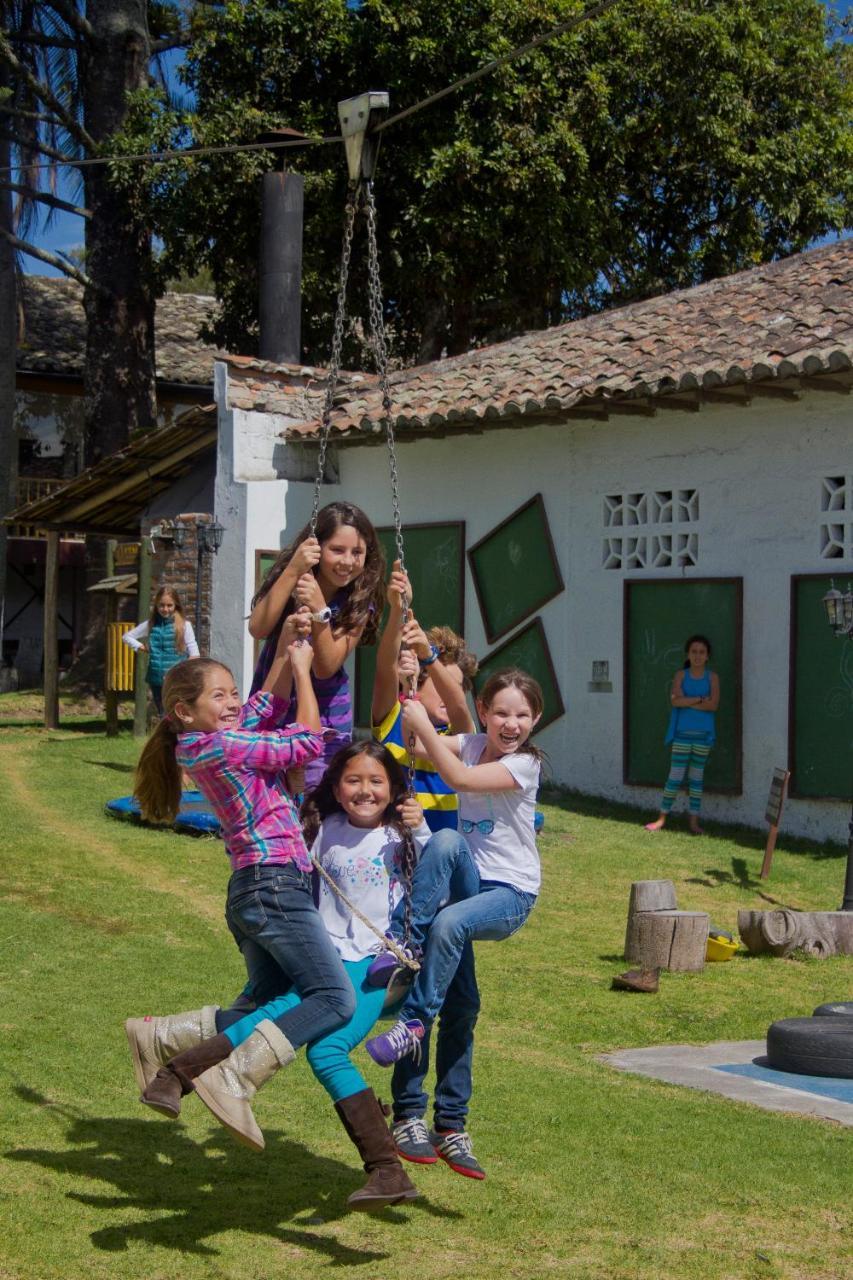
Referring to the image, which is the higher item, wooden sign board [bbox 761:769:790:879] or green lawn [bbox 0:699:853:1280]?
wooden sign board [bbox 761:769:790:879]

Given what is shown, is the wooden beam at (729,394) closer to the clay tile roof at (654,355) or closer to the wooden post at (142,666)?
the clay tile roof at (654,355)

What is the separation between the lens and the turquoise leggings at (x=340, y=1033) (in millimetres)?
4449

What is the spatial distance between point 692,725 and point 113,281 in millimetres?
13267

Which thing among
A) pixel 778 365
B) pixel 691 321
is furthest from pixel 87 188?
pixel 778 365

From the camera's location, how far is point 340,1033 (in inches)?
179

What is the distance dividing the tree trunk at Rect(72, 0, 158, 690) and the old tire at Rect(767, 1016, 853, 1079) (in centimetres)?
1742

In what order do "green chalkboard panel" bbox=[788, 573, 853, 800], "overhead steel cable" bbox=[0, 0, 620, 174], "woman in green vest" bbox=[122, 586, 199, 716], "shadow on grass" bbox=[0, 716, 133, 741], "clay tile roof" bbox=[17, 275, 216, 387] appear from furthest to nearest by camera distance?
"clay tile roof" bbox=[17, 275, 216, 387]
"shadow on grass" bbox=[0, 716, 133, 741]
"woman in green vest" bbox=[122, 586, 199, 716]
"green chalkboard panel" bbox=[788, 573, 853, 800]
"overhead steel cable" bbox=[0, 0, 620, 174]

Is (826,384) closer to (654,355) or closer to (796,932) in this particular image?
(654,355)

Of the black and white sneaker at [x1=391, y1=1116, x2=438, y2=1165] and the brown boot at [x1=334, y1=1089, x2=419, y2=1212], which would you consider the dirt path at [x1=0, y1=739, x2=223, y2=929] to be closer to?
the black and white sneaker at [x1=391, y1=1116, x2=438, y2=1165]

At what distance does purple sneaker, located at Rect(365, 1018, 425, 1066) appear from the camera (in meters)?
4.48

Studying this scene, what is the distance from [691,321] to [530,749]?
1122cm

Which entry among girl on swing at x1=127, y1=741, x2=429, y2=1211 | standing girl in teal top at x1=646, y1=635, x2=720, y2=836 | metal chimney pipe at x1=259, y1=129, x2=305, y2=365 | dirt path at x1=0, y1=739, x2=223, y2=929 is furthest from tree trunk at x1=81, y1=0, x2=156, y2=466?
girl on swing at x1=127, y1=741, x2=429, y2=1211

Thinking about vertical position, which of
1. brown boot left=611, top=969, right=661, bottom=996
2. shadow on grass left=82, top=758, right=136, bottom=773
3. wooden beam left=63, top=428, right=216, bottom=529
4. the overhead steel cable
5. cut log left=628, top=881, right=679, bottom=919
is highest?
the overhead steel cable

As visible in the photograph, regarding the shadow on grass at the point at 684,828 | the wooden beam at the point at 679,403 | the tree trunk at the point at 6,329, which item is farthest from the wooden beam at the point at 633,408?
the tree trunk at the point at 6,329
